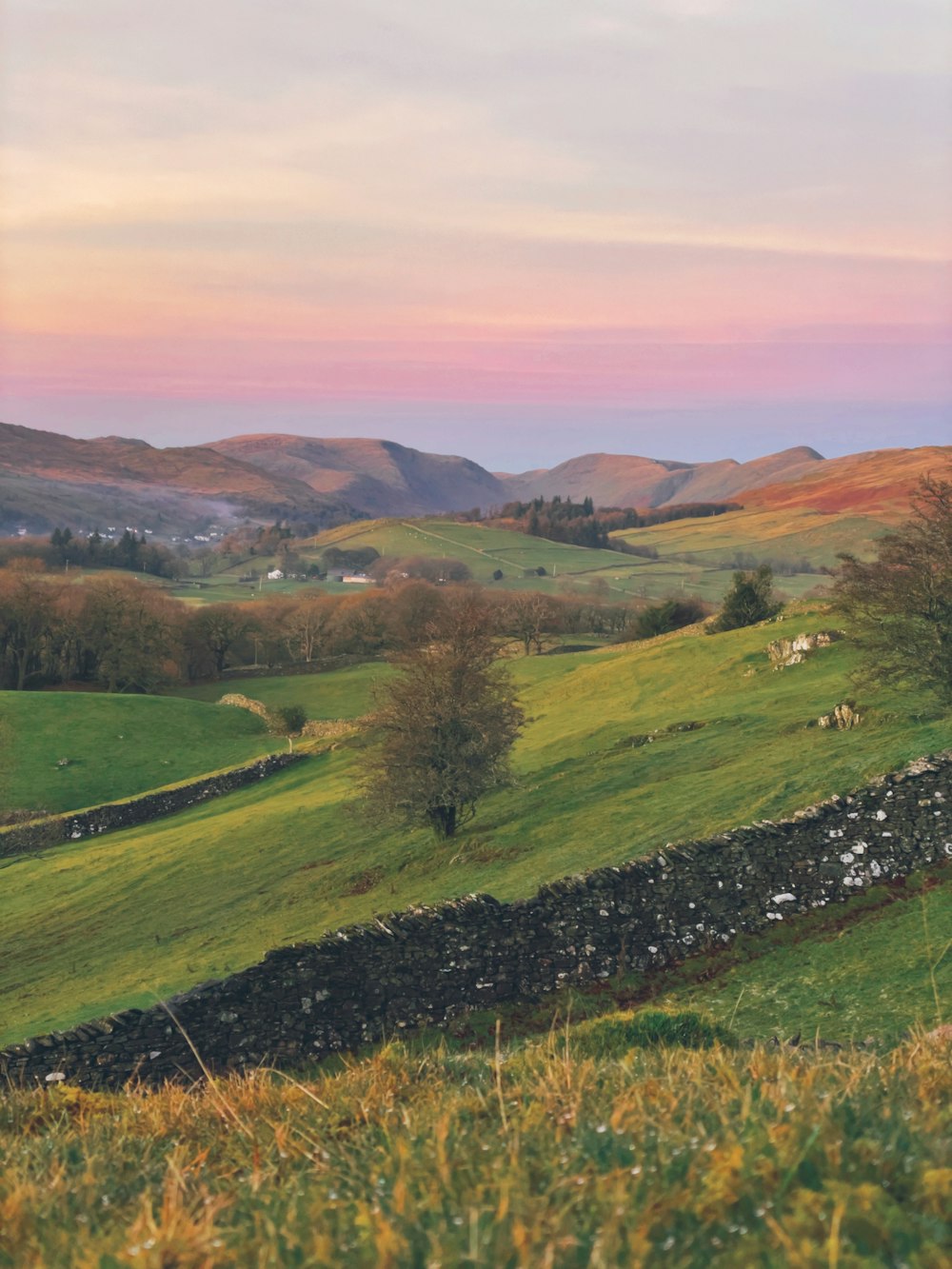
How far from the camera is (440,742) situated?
34094 millimetres

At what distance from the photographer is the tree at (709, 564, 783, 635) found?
220 feet

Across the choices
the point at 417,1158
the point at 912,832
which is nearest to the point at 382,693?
the point at 912,832

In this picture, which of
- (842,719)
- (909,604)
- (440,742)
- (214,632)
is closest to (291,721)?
(214,632)

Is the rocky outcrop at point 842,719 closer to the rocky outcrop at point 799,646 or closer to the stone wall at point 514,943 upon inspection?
the stone wall at point 514,943

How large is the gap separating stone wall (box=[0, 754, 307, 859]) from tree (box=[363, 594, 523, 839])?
2515cm

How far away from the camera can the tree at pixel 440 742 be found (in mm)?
33688

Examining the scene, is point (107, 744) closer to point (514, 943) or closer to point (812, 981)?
point (514, 943)

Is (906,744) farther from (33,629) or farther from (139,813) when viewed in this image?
(33,629)

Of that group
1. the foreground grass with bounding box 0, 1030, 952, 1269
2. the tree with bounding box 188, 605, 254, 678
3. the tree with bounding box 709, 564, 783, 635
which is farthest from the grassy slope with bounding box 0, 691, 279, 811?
the foreground grass with bounding box 0, 1030, 952, 1269

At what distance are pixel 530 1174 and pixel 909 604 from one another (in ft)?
94.1

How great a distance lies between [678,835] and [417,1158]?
20162 mm

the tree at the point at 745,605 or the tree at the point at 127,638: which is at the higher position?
the tree at the point at 745,605

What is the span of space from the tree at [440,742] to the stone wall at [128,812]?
82.5ft

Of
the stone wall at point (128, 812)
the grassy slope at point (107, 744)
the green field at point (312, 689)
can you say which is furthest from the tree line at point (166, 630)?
the stone wall at point (128, 812)
